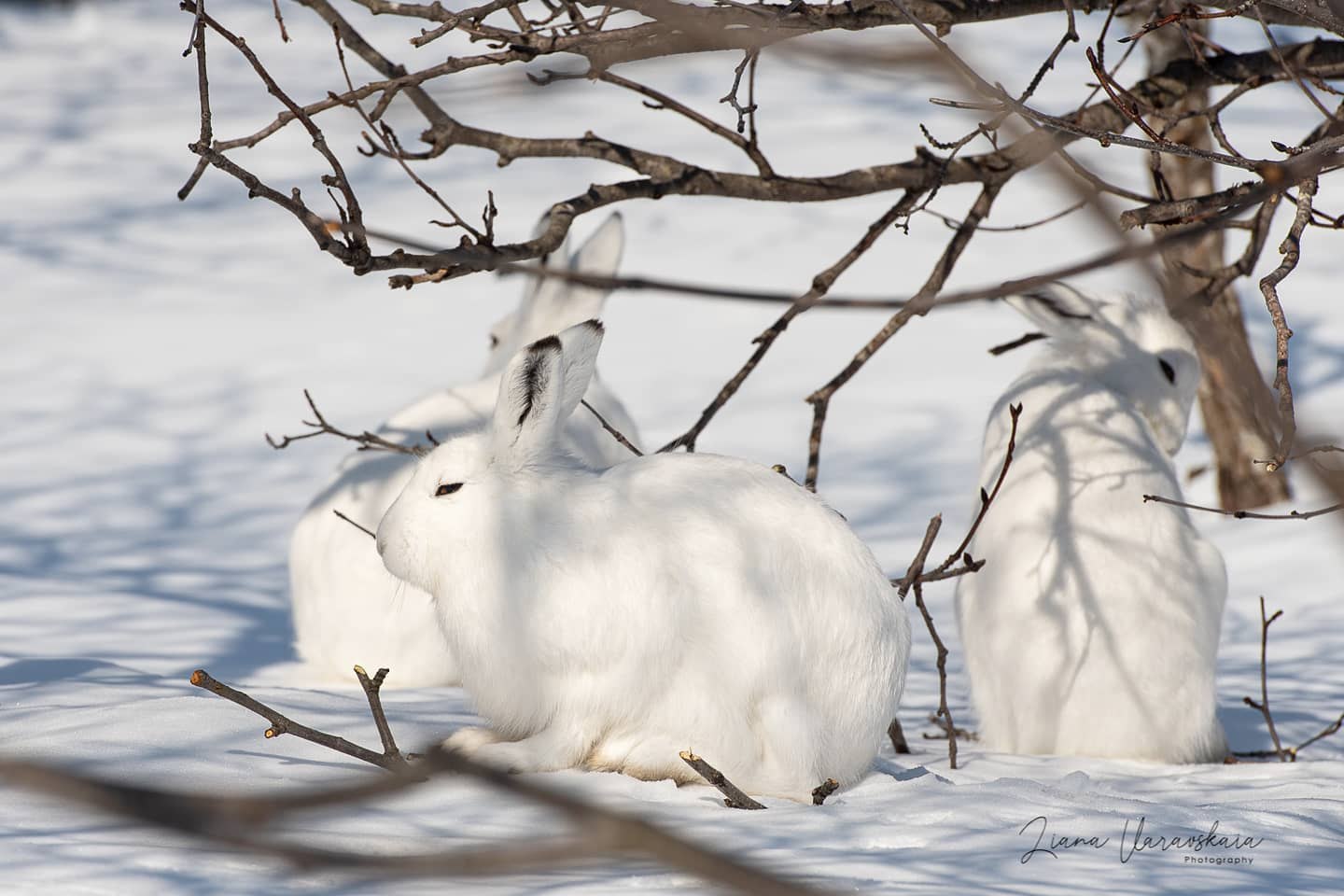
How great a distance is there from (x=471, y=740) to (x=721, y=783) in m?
0.62

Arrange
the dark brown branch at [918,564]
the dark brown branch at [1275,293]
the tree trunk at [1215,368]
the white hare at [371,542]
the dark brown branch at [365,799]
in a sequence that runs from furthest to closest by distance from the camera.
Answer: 1. the tree trunk at [1215,368]
2. the white hare at [371,542]
3. the dark brown branch at [918,564]
4. the dark brown branch at [1275,293]
5. the dark brown branch at [365,799]

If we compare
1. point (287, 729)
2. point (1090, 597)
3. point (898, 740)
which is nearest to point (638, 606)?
point (287, 729)

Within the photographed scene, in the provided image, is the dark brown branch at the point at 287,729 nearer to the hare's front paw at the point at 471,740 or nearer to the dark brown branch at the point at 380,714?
the dark brown branch at the point at 380,714

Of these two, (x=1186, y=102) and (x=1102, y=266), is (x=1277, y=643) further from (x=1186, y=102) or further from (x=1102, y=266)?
(x=1102, y=266)

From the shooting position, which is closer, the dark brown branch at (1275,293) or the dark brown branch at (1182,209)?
the dark brown branch at (1275,293)

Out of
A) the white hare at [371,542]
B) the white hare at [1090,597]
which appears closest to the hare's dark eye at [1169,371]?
the white hare at [1090,597]

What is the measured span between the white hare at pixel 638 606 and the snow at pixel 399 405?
5.1 inches

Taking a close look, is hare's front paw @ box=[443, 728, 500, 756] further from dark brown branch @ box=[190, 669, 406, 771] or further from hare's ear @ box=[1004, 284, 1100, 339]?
hare's ear @ box=[1004, 284, 1100, 339]

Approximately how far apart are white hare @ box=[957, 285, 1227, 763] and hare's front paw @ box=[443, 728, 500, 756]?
5.39 ft

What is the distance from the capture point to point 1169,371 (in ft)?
14.6

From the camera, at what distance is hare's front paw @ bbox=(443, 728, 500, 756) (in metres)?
3.07

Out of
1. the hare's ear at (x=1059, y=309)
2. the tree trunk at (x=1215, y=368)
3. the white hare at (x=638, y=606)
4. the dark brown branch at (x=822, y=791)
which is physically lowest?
the dark brown branch at (x=822, y=791)

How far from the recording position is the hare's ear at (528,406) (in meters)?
3.05

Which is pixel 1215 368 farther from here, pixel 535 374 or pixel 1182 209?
pixel 535 374
